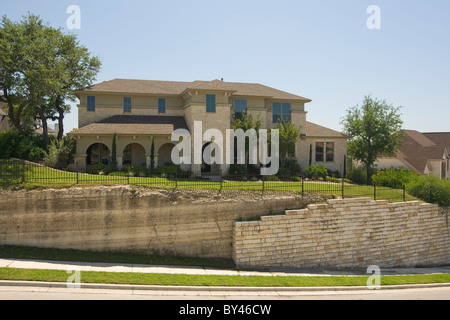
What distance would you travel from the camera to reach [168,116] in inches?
1216

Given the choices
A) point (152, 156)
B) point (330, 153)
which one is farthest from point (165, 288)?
point (330, 153)

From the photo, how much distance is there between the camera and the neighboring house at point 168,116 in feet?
89.7

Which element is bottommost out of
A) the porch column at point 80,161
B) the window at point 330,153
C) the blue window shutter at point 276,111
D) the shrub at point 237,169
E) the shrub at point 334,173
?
the shrub at point 334,173

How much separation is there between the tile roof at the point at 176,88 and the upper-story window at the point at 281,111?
0.70 meters

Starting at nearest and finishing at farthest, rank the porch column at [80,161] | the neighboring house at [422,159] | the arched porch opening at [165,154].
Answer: the porch column at [80,161] → the arched porch opening at [165,154] → the neighboring house at [422,159]

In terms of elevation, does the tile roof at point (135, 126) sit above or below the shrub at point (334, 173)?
above

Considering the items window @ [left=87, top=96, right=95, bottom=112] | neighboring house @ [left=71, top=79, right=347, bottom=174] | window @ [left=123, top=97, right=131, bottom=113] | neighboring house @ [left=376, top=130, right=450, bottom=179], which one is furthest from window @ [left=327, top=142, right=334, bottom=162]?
window @ [left=87, top=96, right=95, bottom=112]

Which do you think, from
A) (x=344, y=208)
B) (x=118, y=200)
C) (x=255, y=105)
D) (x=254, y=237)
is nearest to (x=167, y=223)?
(x=118, y=200)

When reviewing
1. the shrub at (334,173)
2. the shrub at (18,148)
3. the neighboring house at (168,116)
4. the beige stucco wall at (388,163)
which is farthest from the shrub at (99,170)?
the beige stucco wall at (388,163)

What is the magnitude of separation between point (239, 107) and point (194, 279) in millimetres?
20185

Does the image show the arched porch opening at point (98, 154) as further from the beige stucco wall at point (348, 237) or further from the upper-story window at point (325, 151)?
the upper-story window at point (325, 151)

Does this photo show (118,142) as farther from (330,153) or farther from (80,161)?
(330,153)

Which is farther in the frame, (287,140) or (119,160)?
(287,140)

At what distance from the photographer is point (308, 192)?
19297mm
